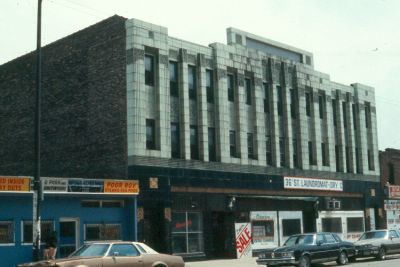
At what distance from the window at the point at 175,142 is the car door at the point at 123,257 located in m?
11.8

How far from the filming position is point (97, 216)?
26156mm

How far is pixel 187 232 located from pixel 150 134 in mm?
5307

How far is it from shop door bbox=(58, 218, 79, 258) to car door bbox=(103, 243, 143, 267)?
8.09 m

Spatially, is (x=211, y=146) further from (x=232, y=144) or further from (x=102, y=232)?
(x=102, y=232)

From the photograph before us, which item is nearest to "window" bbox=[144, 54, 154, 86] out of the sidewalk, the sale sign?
the sidewalk

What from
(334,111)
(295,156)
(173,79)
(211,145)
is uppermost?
(334,111)

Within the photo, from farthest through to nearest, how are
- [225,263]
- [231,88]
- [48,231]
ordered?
[231,88], [225,263], [48,231]

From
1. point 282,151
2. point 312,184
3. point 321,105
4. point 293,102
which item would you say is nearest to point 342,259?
point 282,151

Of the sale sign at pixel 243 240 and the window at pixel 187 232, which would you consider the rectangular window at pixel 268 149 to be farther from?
the window at pixel 187 232

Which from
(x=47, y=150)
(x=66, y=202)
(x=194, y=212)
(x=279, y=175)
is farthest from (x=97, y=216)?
(x=279, y=175)

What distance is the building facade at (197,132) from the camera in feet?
92.4

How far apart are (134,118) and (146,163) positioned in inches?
83.9

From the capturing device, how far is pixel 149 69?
94.8 feet

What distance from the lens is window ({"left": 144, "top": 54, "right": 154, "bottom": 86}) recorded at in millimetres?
28719
